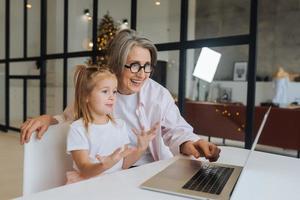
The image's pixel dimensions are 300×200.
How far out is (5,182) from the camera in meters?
3.06

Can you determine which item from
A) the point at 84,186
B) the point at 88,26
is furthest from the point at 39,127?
the point at 88,26

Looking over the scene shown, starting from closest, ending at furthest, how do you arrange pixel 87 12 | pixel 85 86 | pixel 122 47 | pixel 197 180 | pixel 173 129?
pixel 197 180, pixel 85 86, pixel 122 47, pixel 173 129, pixel 87 12

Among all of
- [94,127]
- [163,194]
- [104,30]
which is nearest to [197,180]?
[163,194]

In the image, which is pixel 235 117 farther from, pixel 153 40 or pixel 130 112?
pixel 130 112

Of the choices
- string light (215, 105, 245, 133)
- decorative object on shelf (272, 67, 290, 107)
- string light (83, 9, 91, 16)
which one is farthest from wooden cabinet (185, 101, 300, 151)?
string light (83, 9, 91, 16)

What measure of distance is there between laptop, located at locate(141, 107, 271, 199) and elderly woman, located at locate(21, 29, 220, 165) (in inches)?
8.3

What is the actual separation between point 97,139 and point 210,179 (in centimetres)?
46

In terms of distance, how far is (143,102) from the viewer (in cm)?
157

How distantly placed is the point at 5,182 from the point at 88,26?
2.33 meters

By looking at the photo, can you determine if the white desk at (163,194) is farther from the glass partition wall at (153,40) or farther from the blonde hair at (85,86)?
the glass partition wall at (153,40)

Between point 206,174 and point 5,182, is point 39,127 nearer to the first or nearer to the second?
point 206,174

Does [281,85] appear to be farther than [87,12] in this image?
Yes

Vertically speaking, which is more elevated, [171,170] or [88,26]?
[88,26]

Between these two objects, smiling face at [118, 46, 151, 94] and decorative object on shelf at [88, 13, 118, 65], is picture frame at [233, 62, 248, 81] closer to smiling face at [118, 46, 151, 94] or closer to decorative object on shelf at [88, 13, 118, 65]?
smiling face at [118, 46, 151, 94]
